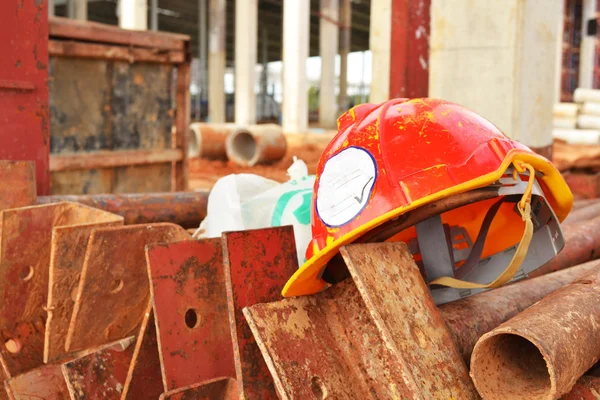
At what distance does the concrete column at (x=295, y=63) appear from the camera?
16172 millimetres

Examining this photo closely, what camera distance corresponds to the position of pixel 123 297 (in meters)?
2.45

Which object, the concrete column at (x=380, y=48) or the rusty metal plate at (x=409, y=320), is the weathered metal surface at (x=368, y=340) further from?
the concrete column at (x=380, y=48)

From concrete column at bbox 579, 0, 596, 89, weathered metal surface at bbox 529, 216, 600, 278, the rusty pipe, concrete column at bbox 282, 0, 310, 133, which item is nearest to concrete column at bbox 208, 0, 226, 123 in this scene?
concrete column at bbox 282, 0, 310, 133

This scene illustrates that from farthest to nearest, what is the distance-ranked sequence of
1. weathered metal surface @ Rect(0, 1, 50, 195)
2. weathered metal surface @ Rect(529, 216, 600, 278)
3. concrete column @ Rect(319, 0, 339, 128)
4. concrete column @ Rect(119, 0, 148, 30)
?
concrete column @ Rect(319, 0, 339, 128) < concrete column @ Rect(119, 0, 148, 30) < weathered metal surface @ Rect(0, 1, 50, 195) < weathered metal surface @ Rect(529, 216, 600, 278)

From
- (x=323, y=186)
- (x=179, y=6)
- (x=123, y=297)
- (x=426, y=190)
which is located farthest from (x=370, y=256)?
(x=179, y=6)

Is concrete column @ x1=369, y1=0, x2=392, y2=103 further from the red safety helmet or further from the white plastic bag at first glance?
the red safety helmet

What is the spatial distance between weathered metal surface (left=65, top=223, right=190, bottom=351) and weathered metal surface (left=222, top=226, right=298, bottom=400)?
48 centimetres

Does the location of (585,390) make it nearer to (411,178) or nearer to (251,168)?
(411,178)

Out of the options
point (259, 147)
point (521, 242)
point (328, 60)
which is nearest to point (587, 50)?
point (328, 60)

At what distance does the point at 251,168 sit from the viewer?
12398 millimetres

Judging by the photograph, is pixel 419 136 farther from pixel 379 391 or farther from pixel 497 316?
pixel 379 391

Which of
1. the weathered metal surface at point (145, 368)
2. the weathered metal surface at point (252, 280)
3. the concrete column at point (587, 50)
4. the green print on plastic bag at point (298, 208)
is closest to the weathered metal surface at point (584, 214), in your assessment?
the green print on plastic bag at point (298, 208)

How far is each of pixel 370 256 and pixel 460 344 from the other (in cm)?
35

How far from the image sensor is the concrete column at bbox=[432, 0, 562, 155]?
19.4 ft
